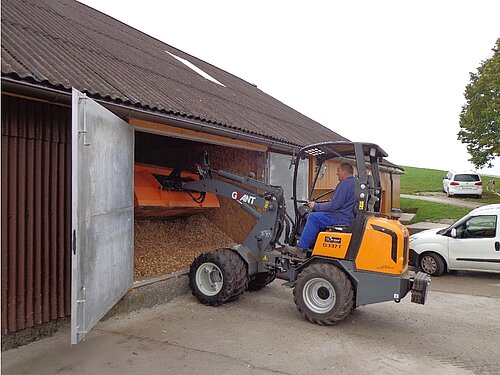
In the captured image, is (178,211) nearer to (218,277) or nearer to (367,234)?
(218,277)

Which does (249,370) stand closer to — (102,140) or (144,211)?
(102,140)

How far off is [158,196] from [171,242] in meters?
1.32

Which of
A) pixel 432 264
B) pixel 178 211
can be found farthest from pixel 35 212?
pixel 432 264

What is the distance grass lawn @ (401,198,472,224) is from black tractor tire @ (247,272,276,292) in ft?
45.3

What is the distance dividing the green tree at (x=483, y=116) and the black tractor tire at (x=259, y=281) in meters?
24.4

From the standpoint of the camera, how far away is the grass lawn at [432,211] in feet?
68.1

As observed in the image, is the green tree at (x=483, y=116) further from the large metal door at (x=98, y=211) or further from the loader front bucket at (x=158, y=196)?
the large metal door at (x=98, y=211)

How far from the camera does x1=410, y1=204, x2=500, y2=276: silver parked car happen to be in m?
9.83

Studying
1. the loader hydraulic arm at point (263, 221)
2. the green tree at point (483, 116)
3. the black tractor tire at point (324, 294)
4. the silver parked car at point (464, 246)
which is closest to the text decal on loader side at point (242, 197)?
the loader hydraulic arm at point (263, 221)

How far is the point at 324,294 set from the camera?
20.5 ft

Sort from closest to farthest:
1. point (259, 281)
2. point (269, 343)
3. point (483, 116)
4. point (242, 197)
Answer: point (269, 343) → point (242, 197) → point (259, 281) → point (483, 116)

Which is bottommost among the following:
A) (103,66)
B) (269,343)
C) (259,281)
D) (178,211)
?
(269,343)

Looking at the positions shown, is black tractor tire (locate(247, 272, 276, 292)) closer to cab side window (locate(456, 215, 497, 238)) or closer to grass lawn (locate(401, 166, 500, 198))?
cab side window (locate(456, 215, 497, 238))

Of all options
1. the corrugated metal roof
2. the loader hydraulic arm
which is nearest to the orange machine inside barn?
the corrugated metal roof
